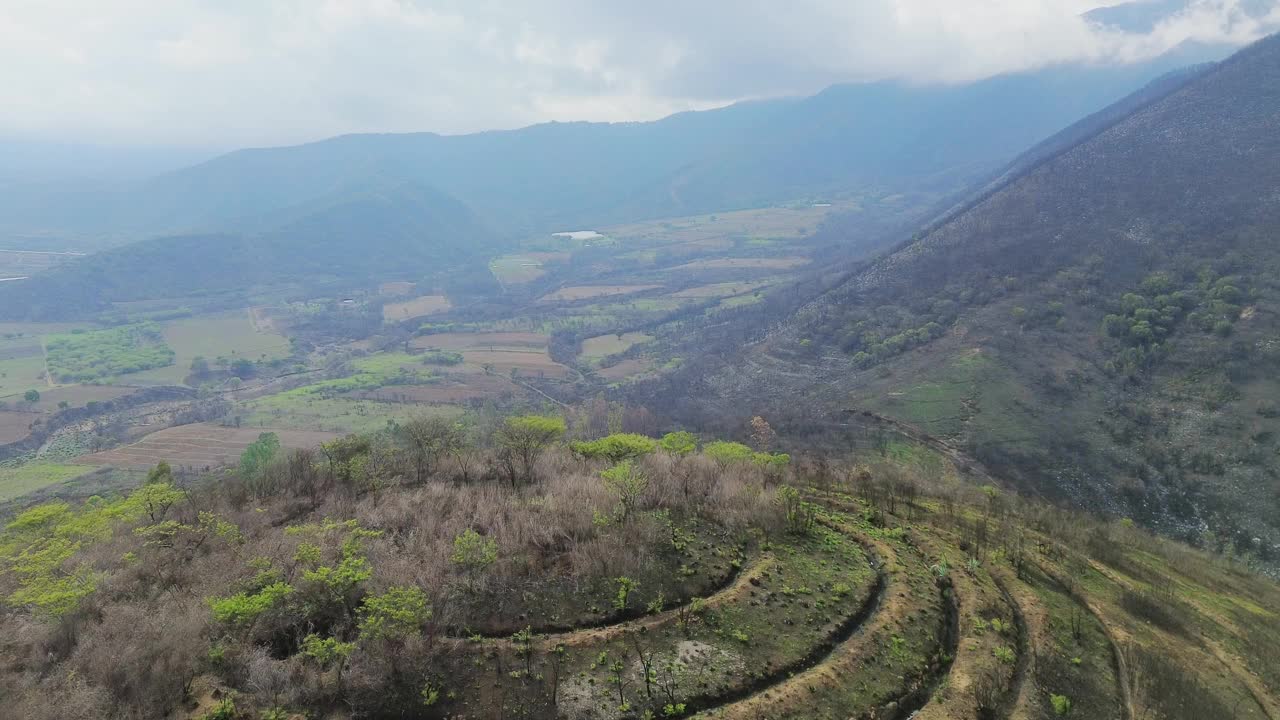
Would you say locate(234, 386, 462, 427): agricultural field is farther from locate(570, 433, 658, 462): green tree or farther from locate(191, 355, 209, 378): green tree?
locate(570, 433, 658, 462): green tree

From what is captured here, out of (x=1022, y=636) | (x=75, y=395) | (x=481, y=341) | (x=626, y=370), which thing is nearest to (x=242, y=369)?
(x=75, y=395)

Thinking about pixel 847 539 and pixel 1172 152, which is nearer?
pixel 847 539

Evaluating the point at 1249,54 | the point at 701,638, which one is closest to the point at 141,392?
the point at 701,638

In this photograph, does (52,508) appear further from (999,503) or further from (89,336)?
(89,336)

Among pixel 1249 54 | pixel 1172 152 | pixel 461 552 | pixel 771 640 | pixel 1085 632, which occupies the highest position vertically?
pixel 1249 54

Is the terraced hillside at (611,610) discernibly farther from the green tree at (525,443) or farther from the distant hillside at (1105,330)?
the distant hillside at (1105,330)

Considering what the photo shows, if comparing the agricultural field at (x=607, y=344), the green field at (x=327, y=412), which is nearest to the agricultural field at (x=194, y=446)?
the green field at (x=327, y=412)

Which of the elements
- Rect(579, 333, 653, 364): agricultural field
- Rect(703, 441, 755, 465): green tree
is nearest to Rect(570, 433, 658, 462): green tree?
Rect(703, 441, 755, 465): green tree
